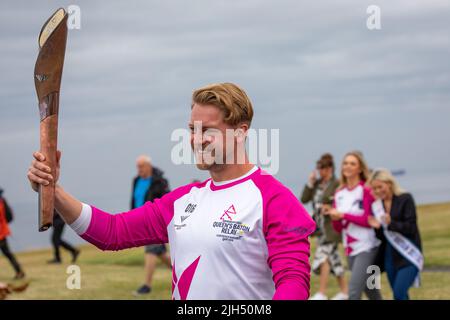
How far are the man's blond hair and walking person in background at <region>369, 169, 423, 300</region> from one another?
691 cm

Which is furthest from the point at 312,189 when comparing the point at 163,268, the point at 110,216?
the point at 110,216

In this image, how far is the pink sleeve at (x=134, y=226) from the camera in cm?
425

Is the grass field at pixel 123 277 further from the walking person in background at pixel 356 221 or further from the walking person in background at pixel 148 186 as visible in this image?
the walking person in background at pixel 356 221

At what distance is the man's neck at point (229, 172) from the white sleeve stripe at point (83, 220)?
669 mm

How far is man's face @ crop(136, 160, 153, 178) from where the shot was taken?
1396 centimetres

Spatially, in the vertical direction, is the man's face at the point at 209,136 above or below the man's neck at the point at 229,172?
above

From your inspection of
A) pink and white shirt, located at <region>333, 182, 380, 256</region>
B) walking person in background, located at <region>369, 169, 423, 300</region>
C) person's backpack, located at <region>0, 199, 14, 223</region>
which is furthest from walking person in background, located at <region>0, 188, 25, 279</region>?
walking person in background, located at <region>369, 169, 423, 300</region>

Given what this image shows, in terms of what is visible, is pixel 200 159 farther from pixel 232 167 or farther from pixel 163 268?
pixel 163 268

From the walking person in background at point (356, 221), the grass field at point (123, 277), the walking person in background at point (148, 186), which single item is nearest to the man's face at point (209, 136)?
the walking person in background at point (356, 221)

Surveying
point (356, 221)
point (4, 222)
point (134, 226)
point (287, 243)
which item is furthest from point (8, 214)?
point (287, 243)

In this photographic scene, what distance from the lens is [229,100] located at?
3898 millimetres

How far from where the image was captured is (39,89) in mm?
3689

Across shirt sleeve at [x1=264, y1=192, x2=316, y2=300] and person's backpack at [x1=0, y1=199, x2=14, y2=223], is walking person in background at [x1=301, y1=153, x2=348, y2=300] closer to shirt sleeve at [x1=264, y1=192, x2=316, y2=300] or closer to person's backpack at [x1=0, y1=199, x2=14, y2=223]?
person's backpack at [x1=0, y1=199, x2=14, y2=223]

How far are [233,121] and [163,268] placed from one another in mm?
17142
